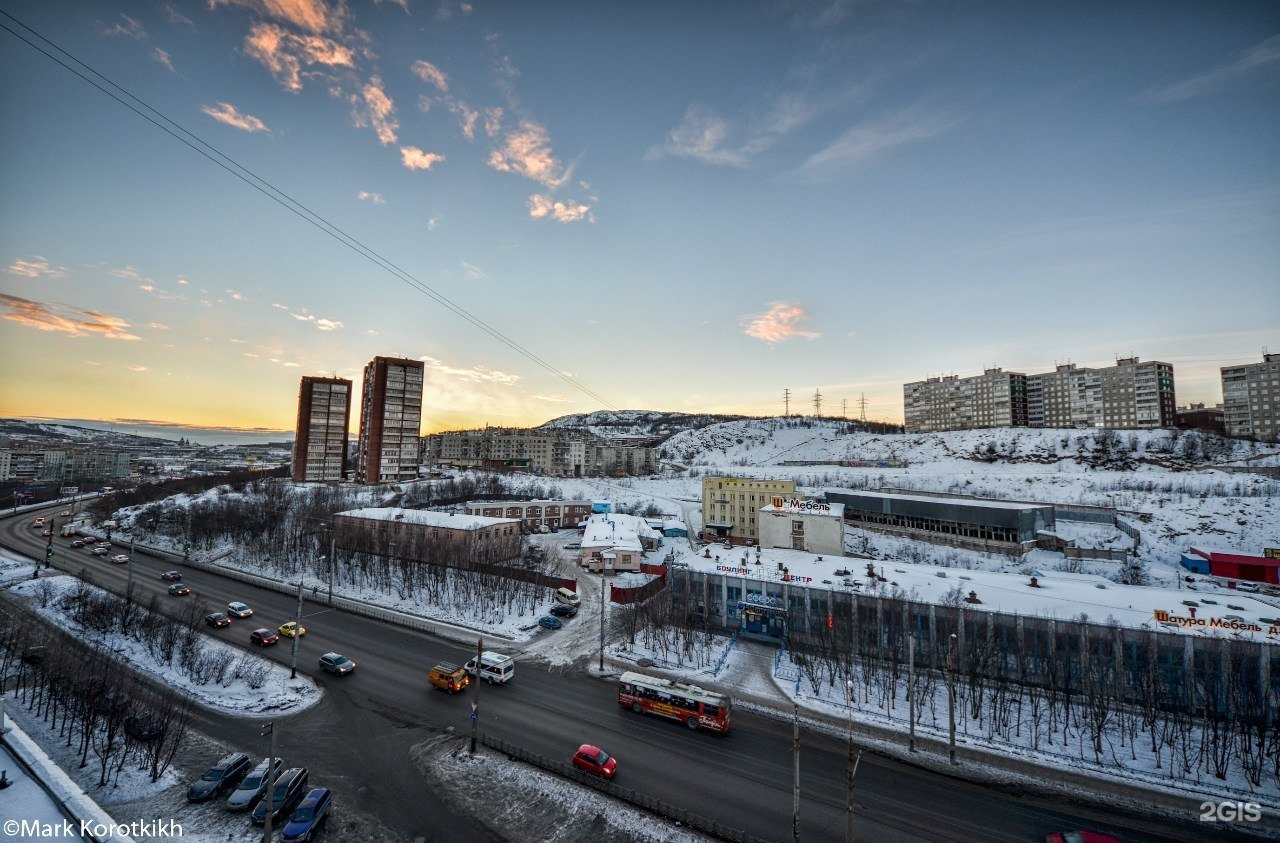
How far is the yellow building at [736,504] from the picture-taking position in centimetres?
7181

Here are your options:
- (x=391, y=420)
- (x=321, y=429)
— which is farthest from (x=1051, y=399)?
(x=321, y=429)

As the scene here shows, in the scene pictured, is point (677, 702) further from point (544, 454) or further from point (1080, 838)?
point (544, 454)

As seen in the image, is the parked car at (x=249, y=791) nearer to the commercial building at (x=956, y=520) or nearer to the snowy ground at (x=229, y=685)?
the snowy ground at (x=229, y=685)

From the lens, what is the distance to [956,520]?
61.0 m

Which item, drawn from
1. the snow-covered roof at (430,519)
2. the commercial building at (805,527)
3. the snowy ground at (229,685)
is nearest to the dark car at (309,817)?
the snowy ground at (229,685)

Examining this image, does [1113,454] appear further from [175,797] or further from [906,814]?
[175,797]

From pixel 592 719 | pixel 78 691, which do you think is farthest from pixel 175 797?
pixel 592 719

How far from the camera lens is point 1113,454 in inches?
4097

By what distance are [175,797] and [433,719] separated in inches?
364

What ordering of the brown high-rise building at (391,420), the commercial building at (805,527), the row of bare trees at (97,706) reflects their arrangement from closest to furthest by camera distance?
the row of bare trees at (97,706), the commercial building at (805,527), the brown high-rise building at (391,420)

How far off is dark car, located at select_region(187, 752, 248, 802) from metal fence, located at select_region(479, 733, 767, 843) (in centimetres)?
892

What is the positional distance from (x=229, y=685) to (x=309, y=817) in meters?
15.6

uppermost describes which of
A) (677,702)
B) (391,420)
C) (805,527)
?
(391,420)

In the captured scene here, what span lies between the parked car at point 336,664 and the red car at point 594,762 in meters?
16.6
